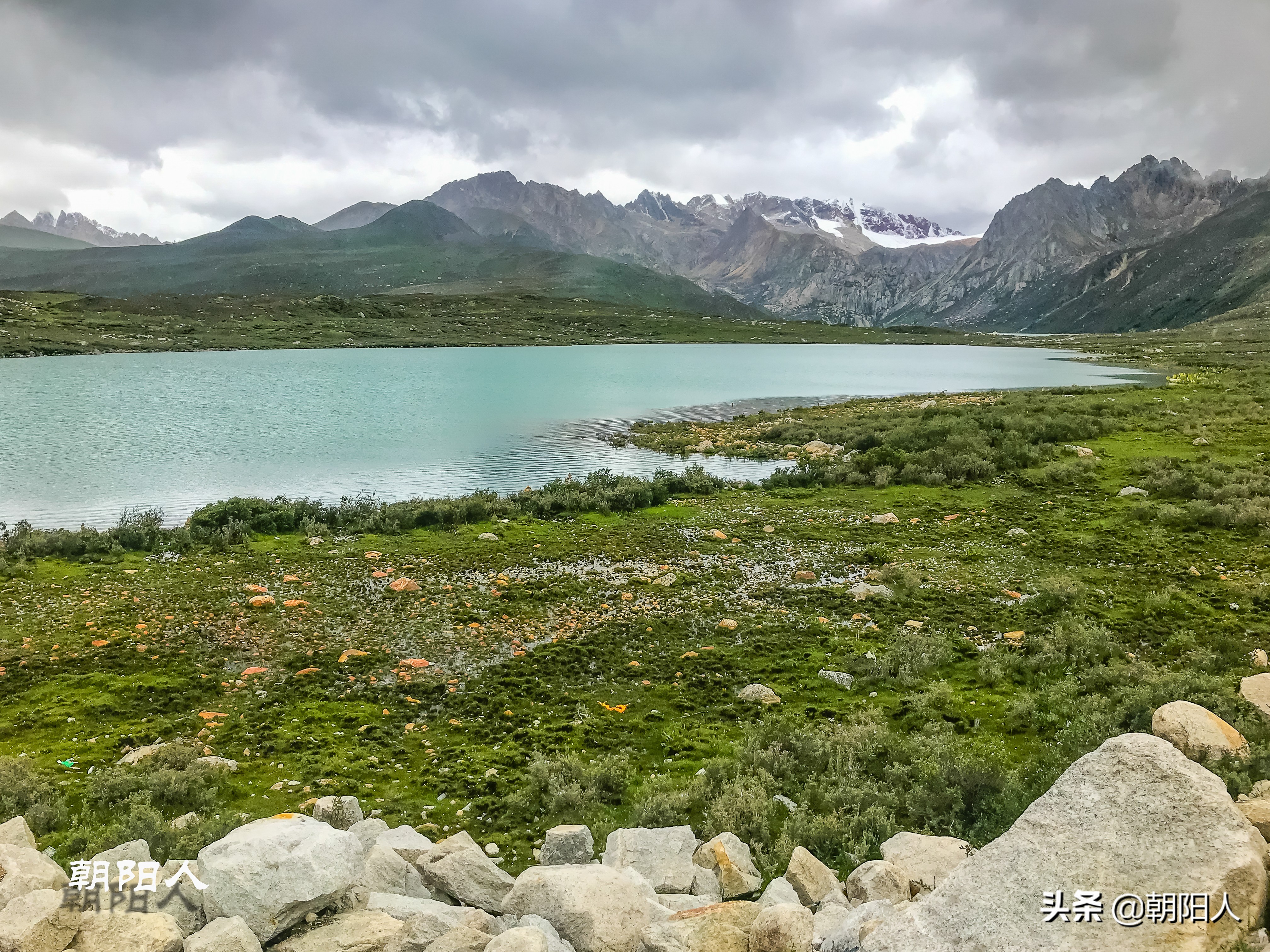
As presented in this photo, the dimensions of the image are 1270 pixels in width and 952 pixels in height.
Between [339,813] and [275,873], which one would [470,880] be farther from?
[339,813]

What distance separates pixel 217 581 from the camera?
17703 mm

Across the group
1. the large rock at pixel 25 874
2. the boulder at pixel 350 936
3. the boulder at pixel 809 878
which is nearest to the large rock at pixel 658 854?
the boulder at pixel 809 878

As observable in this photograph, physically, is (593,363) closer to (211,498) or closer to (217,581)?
(211,498)

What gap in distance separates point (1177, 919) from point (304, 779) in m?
9.80

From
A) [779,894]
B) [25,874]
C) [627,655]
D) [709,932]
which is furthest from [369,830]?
[627,655]

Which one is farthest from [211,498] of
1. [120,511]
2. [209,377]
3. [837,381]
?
[837,381]

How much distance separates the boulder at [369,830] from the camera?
26.9ft

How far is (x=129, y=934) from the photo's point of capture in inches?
216

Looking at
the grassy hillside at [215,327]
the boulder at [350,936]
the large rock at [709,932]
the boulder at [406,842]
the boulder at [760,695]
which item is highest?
the grassy hillside at [215,327]

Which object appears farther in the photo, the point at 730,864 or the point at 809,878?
the point at 730,864

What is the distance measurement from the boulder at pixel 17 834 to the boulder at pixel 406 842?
3507 mm

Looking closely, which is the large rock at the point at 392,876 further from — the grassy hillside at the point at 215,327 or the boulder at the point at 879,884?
the grassy hillside at the point at 215,327

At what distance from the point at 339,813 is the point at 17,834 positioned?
3.17m

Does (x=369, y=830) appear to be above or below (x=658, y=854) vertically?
below
